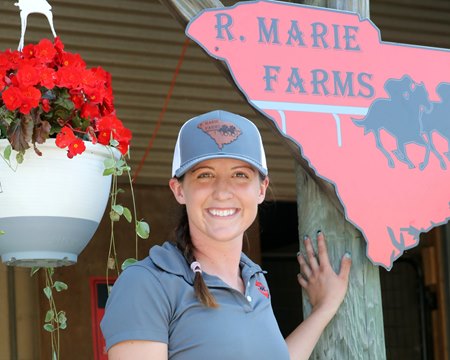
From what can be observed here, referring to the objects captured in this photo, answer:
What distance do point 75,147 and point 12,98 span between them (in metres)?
0.21

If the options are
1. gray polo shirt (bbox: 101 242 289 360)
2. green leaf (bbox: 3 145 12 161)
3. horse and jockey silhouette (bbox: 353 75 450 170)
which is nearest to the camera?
gray polo shirt (bbox: 101 242 289 360)

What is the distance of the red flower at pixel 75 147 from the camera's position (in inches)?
104

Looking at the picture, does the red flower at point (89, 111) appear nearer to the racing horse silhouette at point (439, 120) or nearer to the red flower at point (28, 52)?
the red flower at point (28, 52)

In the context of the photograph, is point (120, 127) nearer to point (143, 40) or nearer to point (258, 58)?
point (258, 58)

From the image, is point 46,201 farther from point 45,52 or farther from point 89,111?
point 45,52

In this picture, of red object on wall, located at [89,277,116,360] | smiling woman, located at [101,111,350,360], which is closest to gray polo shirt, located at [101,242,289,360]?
smiling woman, located at [101,111,350,360]

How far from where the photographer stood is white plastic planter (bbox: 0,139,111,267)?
8.76 feet

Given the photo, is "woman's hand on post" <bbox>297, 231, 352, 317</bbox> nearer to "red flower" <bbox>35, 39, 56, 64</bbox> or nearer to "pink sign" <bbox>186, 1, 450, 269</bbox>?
"pink sign" <bbox>186, 1, 450, 269</bbox>

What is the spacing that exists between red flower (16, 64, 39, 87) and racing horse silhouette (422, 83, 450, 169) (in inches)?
55.5

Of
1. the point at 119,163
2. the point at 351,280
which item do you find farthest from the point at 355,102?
the point at 119,163

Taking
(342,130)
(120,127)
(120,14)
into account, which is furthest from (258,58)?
(120,14)

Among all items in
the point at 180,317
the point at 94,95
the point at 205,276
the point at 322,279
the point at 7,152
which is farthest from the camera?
the point at 322,279

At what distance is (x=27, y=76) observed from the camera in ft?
8.65

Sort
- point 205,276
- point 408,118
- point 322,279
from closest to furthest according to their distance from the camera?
point 205,276
point 322,279
point 408,118
